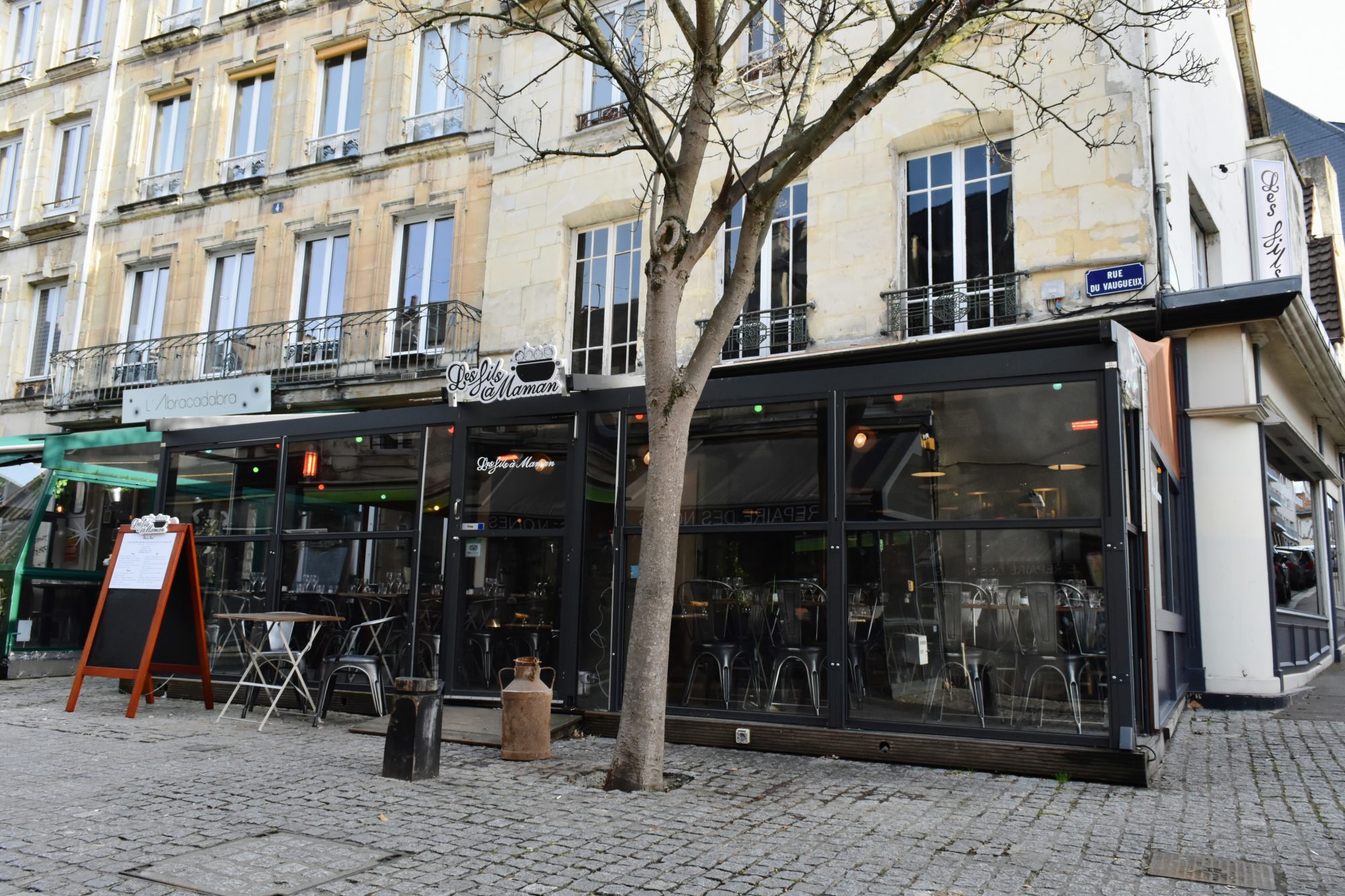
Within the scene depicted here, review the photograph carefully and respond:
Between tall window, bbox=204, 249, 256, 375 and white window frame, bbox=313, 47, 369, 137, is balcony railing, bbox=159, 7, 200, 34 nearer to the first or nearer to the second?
white window frame, bbox=313, 47, 369, 137

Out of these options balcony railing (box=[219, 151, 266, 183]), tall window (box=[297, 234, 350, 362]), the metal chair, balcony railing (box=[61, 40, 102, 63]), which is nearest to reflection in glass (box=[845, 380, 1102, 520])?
the metal chair

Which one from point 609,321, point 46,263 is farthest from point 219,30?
point 609,321

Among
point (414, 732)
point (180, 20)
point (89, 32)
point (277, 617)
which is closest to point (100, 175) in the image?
point (180, 20)

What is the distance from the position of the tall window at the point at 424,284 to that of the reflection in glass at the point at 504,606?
19.5 feet

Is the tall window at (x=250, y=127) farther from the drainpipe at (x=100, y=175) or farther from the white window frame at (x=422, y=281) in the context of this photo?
the white window frame at (x=422, y=281)

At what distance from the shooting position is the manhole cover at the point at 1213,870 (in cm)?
446

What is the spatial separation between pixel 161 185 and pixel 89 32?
4.64 metres

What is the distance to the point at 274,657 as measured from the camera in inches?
378

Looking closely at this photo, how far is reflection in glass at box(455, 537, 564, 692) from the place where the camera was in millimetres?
9172

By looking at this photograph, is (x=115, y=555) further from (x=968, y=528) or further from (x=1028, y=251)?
(x=1028, y=251)

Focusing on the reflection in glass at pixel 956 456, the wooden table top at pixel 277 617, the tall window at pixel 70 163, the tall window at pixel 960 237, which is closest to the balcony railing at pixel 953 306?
the tall window at pixel 960 237

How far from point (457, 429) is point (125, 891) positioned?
5.91 m

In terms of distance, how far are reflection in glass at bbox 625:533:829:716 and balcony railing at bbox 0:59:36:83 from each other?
1959 cm

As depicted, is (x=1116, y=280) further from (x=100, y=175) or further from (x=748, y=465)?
(x=100, y=175)
